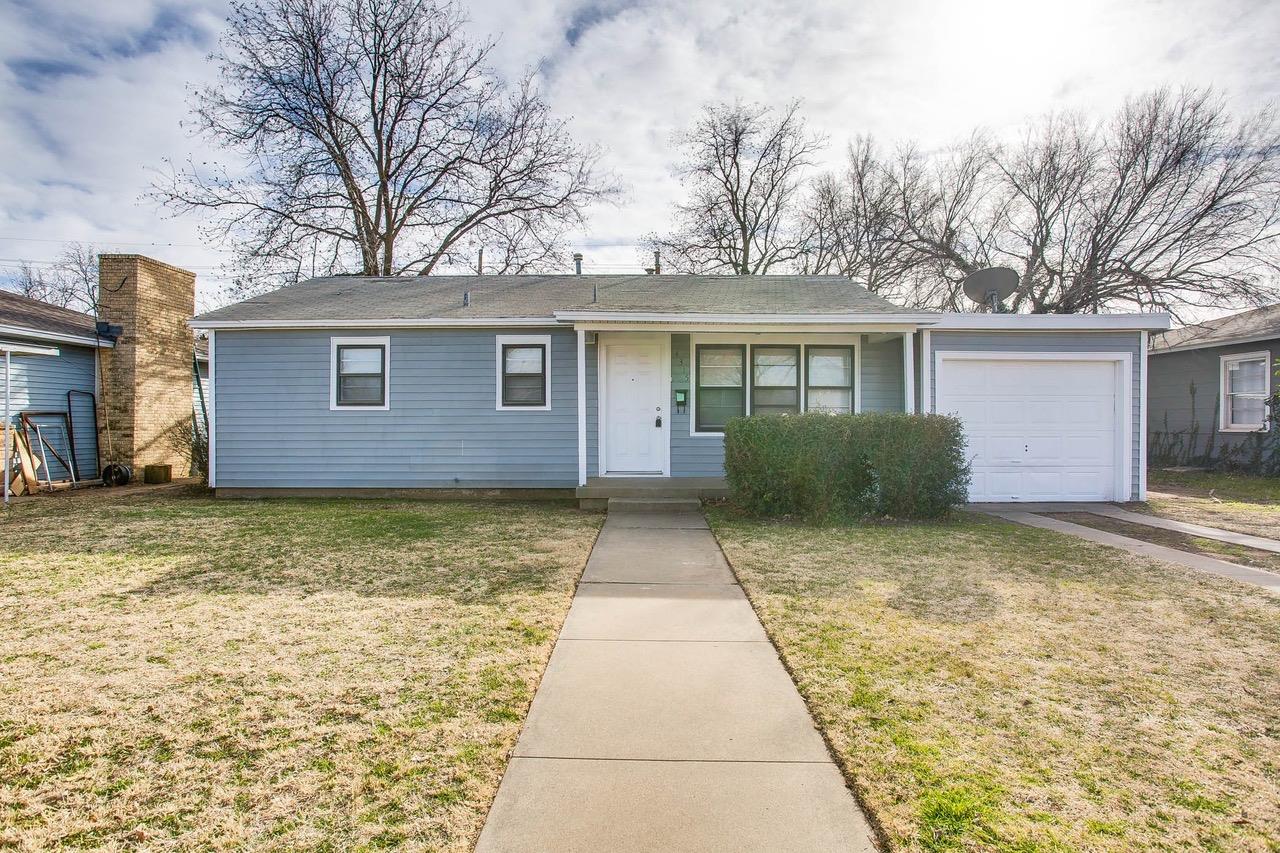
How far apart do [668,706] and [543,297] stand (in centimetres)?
952

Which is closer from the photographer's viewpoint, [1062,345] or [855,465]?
[855,465]

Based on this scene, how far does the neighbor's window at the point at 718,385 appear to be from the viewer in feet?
33.4

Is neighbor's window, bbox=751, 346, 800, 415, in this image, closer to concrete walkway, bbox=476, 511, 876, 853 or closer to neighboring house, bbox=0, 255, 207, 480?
concrete walkway, bbox=476, 511, 876, 853

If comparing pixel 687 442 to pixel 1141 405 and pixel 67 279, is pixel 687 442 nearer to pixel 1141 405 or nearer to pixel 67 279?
pixel 1141 405

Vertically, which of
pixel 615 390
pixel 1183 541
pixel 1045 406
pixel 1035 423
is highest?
pixel 615 390

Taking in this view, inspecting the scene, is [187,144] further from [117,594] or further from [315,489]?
[117,594]

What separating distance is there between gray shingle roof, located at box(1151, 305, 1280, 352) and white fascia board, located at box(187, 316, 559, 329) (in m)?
13.8

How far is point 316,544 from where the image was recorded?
21.5 feet

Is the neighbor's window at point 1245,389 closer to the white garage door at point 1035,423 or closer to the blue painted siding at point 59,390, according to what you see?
the white garage door at point 1035,423

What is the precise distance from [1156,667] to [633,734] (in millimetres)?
2871

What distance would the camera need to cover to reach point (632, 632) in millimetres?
3871

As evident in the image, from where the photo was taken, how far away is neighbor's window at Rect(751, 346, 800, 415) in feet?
33.3

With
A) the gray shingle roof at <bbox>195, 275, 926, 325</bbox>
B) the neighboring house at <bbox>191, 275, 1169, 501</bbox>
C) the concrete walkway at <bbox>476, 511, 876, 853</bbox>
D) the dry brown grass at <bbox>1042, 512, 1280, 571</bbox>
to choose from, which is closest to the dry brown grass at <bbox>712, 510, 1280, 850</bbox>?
the concrete walkway at <bbox>476, 511, 876, 853</bbox>

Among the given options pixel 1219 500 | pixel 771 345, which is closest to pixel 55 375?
pixel 771 345
